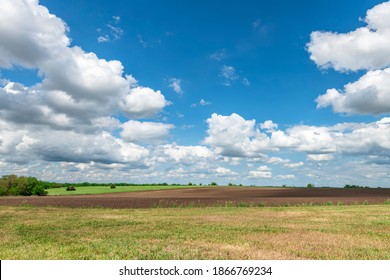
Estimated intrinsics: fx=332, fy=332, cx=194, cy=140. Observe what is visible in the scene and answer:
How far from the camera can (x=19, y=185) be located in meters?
111

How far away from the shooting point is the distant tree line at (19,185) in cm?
10831

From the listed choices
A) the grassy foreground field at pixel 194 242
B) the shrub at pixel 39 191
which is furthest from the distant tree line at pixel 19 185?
the grassy foreground field at pixel 194 242

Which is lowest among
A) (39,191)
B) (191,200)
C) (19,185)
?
(39,191)

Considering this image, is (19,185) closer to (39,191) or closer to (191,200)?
(39,191)

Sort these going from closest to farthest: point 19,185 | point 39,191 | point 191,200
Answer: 1. point 191,200
2. point 39,191
3. point 19,185

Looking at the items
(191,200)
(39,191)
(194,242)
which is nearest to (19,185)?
(39,191)

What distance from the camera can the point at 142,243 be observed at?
1673cm

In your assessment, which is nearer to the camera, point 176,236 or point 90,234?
point 176,236

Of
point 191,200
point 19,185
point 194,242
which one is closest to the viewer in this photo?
point 194,242

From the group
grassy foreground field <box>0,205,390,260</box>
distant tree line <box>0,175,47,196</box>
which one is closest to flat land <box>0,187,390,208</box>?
grassy foreground field <box>0,205,390,260</box>
